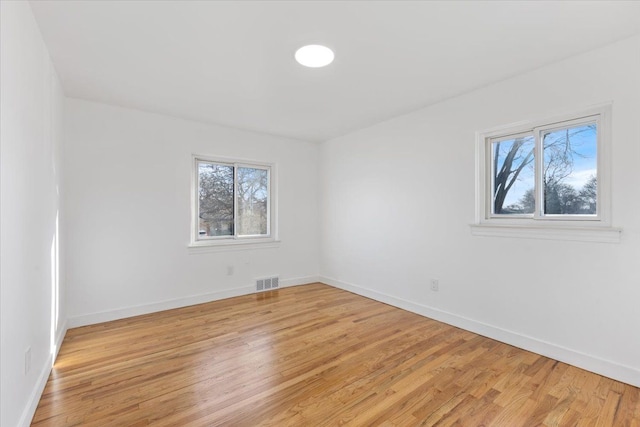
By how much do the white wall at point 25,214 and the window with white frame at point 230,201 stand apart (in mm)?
1674

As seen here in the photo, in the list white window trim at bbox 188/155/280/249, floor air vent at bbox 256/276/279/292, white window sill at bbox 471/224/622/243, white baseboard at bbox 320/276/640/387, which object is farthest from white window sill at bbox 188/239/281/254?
white window sill at bbox 471/224/622/243

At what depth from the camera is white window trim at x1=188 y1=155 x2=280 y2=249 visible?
12.6 feet

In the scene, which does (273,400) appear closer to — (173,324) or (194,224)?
(173,324)

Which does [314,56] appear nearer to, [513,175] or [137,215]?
[513,175]

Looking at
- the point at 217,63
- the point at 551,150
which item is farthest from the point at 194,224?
the point at 551,150

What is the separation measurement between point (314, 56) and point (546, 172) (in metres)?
2.20

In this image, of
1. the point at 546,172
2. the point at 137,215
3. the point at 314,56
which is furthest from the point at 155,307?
the point at 546,172

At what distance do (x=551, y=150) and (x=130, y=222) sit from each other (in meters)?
4.30

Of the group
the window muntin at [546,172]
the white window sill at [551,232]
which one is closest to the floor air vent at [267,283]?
the white window sill at [551,232]

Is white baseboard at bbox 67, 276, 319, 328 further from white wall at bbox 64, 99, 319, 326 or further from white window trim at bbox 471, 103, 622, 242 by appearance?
white window trim at bbox 471, 103, 622, 242

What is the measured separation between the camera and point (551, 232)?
2365 millimetres

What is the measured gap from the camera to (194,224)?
12.6ft

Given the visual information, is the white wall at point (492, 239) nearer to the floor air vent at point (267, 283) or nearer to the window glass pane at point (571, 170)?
the window glass pane at point (571, 170)

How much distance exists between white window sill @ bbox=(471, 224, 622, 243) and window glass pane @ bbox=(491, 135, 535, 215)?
0.68ft
